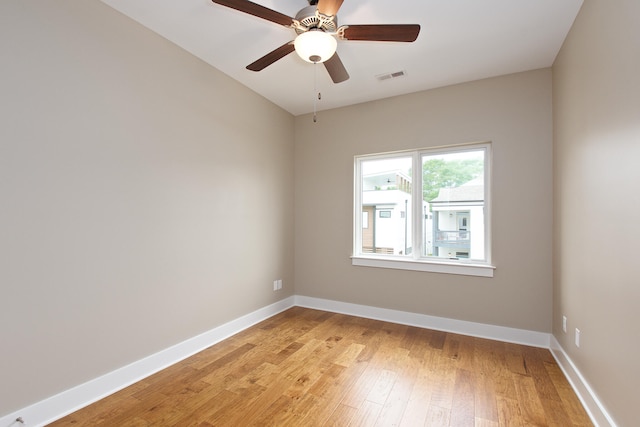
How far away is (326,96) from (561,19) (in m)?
2.21

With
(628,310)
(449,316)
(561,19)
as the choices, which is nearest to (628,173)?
(628,310)

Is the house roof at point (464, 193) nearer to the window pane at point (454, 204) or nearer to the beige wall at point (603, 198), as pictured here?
the window pane at point (454, 204)

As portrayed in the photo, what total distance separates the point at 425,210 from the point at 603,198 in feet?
5.82

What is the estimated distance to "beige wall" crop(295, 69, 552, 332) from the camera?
2.82 meters

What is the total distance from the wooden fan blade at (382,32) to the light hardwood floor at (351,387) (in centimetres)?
240

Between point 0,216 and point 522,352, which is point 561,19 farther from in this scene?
point 0,216

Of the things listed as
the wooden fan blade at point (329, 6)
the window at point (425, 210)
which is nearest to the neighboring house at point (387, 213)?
the window at point (425, 210)

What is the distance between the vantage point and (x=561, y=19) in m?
2.14

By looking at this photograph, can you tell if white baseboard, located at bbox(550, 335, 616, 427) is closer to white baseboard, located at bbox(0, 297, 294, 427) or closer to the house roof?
the house roof

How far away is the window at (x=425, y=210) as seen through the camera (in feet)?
10.4

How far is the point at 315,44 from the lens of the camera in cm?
182

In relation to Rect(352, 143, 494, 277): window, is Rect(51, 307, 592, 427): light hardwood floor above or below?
below

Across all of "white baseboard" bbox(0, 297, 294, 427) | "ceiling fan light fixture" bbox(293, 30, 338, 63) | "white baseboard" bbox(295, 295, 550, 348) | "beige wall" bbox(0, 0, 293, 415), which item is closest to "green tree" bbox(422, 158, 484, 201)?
"white baseboard" bbox(295, 295, 550, 348)

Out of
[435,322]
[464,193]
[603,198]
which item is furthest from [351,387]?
[464,193]
